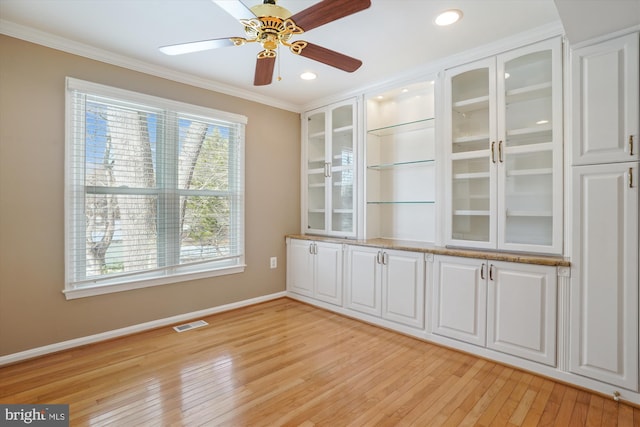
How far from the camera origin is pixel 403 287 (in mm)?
3156

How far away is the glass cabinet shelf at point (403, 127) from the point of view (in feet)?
11.5

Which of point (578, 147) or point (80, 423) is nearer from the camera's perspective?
point (80, 423)

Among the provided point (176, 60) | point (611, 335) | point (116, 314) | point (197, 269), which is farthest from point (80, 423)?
point (611, 335)

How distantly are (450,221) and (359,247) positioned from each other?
3.25 ft

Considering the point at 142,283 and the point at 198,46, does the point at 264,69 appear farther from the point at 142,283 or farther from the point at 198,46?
the point at 142,283

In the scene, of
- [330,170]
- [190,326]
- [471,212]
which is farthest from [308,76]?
[190,326]

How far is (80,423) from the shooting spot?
1.82 meters

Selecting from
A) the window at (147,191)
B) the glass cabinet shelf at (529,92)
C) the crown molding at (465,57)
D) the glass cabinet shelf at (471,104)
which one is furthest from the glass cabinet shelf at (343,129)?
the glass cabinet shelf at (529,92)

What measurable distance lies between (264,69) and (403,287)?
229 cm

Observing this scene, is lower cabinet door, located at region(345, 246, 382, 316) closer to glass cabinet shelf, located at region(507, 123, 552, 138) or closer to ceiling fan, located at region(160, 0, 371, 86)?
glass cabinet shelf, located at region(507, 123, 552, 138)

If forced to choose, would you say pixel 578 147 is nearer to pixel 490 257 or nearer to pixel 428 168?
pixel 490 257

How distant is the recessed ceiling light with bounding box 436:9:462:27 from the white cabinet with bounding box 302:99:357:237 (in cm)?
153
